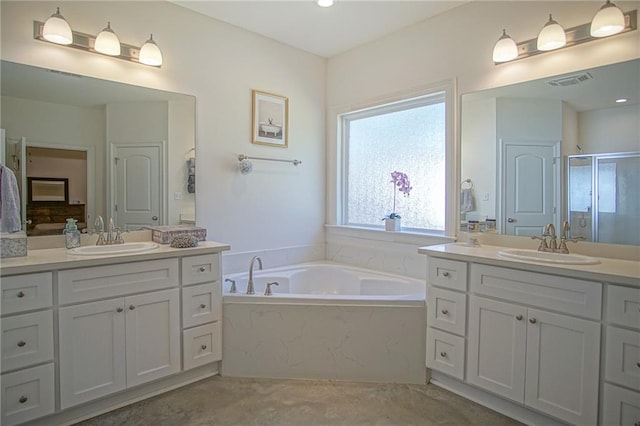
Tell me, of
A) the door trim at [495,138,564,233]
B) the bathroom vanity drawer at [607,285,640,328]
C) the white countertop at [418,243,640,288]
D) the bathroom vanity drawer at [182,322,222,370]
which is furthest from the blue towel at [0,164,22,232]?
the bathroom vanity drawer at [607,285,640,328]

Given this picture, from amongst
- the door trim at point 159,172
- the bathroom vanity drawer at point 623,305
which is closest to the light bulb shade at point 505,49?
the bathroom vanity drawer at point 623,305

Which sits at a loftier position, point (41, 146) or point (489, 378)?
point (41, 146)

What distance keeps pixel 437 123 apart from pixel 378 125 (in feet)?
2.10

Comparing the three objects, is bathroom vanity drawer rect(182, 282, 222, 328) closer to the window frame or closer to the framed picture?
the framed picture

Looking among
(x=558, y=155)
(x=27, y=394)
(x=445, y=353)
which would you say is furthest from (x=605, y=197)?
(x=27, y=394)

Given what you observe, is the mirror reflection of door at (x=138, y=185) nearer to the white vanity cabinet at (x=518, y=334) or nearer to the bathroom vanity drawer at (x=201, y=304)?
the bathroom vanity drawer at (x=201, y=304)

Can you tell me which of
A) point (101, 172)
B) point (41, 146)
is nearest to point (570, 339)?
point (101, 172)

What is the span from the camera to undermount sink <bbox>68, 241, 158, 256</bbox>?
2.12 meters

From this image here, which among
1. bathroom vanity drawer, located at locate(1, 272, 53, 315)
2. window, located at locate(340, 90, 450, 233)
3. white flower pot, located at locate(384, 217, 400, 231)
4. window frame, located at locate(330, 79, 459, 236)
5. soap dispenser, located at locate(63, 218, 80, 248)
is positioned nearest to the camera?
bathroom vanity drawer, located at locate(1, 272, 53, 315)

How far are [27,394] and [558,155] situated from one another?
3.19 metres

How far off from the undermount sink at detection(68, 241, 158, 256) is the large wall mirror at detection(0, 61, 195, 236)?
0.20 m

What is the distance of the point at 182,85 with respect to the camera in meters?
2.77

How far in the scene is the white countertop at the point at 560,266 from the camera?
1.64 meters

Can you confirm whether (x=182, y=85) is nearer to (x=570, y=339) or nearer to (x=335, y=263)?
(x=335, y=263)
